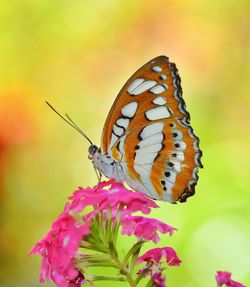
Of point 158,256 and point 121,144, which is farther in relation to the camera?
point 121,144

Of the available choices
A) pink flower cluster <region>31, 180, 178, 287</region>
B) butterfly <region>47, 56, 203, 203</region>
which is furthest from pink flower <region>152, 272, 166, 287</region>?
butterfly <region>47, 56, 203, 203</region>

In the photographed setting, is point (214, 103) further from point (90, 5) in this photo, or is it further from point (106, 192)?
point (106, 192)

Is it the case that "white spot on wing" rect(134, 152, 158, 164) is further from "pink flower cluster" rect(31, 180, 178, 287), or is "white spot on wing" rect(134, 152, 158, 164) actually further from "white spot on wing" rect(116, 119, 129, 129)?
"pink flower cluster" rect(31, 180, 178, 287)

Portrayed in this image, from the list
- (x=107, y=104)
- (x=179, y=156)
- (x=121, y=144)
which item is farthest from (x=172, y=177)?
(x=107, y=104)

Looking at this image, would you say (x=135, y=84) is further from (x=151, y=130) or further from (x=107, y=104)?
(x=107, y=104)

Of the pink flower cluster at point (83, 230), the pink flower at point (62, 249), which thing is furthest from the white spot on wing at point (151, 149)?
the pink flower at point (62, 249)

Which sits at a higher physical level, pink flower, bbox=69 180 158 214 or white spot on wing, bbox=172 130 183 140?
white spot on wing, bbox=172 130 183 140

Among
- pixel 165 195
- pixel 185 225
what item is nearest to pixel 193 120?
pixel 185 225
